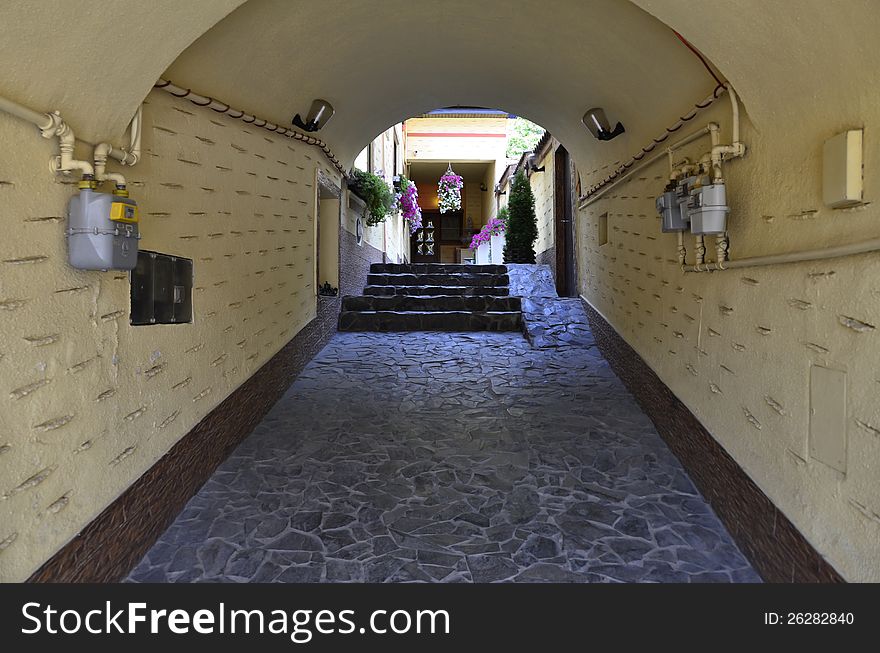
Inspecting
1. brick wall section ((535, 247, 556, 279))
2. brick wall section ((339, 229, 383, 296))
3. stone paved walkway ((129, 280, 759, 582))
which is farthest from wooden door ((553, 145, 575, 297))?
stone paved walkway ((129, 280, 759, 582))

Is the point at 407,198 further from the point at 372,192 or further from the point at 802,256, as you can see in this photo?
the point at 802,256

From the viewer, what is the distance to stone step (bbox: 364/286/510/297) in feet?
24.8

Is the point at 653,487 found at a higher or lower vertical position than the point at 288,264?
lower

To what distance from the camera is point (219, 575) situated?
7.06 ft

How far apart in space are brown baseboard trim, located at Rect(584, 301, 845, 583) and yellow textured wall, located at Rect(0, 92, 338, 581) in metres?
2.33

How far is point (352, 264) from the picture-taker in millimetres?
7188

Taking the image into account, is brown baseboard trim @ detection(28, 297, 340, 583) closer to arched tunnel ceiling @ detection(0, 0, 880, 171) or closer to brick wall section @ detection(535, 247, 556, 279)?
arched tunnel ceiling @ detection(0, 0, 880, 171)

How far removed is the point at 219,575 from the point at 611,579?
1.42 metres

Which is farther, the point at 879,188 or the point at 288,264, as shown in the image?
the point at 288,264

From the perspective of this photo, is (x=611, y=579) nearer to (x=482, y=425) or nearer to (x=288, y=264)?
(x=482, y=425)

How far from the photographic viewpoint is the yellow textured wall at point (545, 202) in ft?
28.6

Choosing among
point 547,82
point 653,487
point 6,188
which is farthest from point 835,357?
point 547,82

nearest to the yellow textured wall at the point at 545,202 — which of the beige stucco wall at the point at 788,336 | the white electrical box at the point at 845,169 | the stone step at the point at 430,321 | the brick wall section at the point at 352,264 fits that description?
the stone step at the point at 430,321

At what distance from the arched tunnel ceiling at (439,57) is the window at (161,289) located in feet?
1.78
